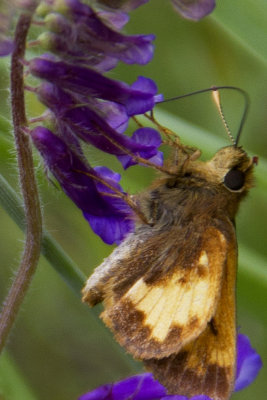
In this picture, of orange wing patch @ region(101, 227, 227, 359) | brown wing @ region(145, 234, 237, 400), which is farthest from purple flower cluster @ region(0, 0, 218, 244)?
brown wing @ region(145, 234, 237, 400)

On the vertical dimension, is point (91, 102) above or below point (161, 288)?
above

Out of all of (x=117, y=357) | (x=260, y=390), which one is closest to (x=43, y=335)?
(x=117, y=357)

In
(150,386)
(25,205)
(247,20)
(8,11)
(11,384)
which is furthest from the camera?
(247,20)

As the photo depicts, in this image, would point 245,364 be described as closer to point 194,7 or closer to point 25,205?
point 25,205

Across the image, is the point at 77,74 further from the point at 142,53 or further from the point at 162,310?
the point at 162,310

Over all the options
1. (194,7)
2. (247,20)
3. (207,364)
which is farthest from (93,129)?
(247,20)

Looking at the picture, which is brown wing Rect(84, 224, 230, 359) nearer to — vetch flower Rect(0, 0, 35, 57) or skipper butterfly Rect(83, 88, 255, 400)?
skipper butterfly Rect(83, 88, 255, 400)
